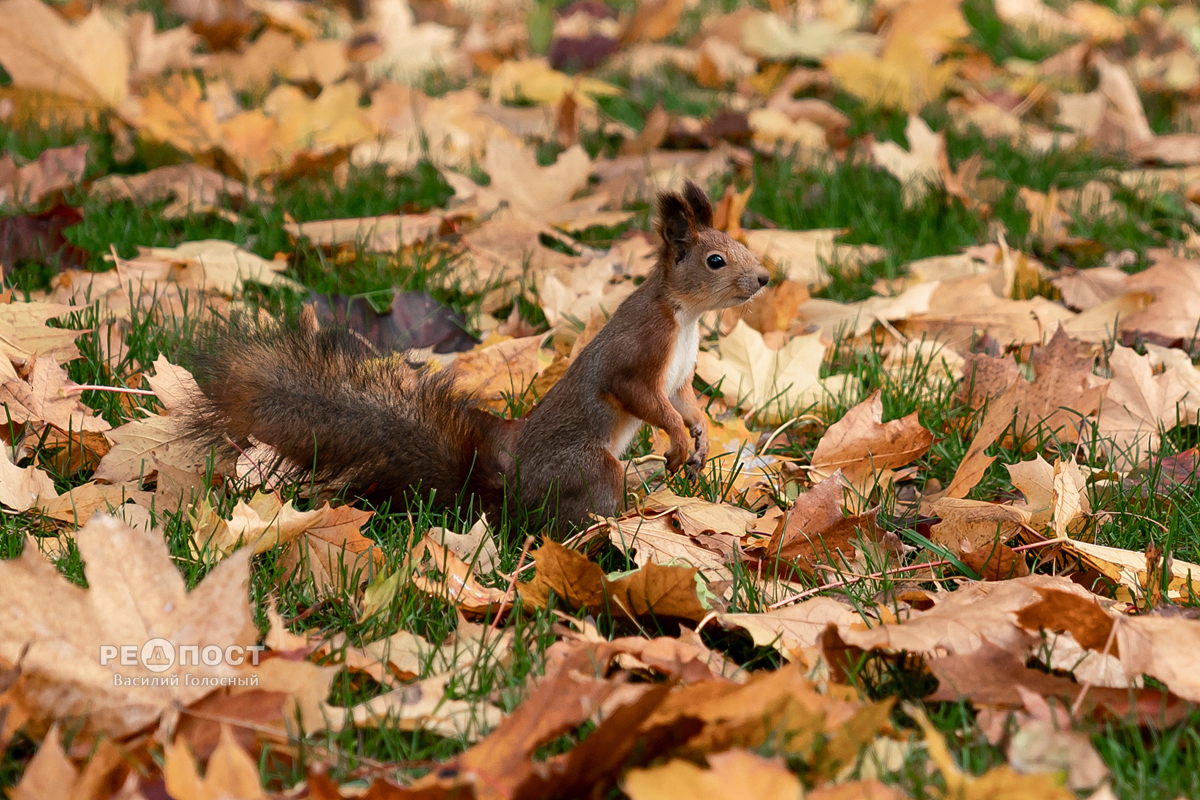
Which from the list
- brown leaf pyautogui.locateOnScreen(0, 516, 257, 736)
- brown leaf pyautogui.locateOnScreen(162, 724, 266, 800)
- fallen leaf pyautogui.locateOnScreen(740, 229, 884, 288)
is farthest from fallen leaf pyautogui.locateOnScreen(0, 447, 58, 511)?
fallen leaf pyautogui.locateOnScreen(740, 229, 884, 288)

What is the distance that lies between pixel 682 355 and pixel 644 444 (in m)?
0.26

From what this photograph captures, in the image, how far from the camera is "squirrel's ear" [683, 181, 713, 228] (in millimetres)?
2109

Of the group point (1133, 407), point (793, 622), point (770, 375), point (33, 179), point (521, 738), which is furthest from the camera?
point (33, 179)

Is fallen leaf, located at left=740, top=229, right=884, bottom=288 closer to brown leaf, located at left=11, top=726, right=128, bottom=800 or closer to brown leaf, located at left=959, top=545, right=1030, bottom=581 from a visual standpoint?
brown leaf, located at left=959, top=545, right=1030, bottom=581

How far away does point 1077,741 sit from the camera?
1245 millimetres

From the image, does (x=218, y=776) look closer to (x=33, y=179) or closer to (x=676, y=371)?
(x=676, y=371)

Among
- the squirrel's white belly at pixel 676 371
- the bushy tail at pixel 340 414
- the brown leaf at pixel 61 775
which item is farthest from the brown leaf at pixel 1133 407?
the brown leaf at pixel 61 775

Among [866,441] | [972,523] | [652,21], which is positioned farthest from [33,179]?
[652,21]

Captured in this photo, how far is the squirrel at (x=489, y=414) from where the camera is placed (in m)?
1.88

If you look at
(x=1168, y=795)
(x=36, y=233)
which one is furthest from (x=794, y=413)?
(x=36, y=233)

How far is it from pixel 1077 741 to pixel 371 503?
1.18 meters

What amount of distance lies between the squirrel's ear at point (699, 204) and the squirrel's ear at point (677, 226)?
1 centimetres

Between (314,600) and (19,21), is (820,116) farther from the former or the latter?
(314,600)

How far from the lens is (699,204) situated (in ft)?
7.00
